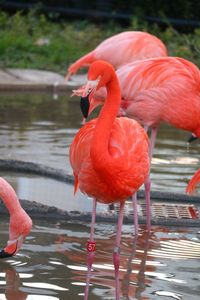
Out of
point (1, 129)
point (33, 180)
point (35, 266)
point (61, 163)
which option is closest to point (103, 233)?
point (35, 266)

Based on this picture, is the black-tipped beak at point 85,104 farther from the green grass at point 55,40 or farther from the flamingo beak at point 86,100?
the green grass at point 55,40

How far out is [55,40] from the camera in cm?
1516

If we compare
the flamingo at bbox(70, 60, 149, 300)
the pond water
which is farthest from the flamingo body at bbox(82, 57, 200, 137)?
the flamingo at bbox(70, 60, 149, 300)

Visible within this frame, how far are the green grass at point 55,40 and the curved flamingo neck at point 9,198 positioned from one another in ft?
22.8

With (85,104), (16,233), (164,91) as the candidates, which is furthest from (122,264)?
(164,91)

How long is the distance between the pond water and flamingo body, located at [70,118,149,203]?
499 mm

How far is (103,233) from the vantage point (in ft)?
21.0

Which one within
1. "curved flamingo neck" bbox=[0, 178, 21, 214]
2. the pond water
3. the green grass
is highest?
"curved flamingo neck" bbox=[0, 178, 21, 214]

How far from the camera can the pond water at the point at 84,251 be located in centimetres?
522

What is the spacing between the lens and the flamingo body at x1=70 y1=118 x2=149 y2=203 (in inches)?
201

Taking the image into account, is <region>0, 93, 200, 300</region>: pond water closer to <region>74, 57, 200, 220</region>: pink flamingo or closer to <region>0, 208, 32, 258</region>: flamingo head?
<region>0, 208, 32, 258</region>: flamingo head

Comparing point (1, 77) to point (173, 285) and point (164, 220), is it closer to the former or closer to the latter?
point (164, 220)

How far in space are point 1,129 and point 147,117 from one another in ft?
10.9

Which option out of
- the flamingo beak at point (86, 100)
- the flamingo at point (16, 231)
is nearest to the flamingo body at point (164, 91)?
the flamingo at point (16, 231)
